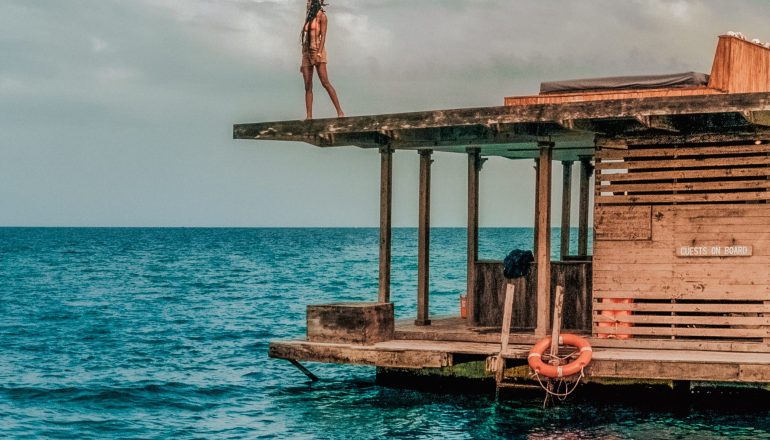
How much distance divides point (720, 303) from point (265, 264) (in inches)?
3196

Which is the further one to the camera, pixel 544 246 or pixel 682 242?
pixel 544 246

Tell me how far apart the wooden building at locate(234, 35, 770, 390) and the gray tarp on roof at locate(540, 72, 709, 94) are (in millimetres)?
66

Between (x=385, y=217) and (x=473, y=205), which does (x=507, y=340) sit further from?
(x=473, y=205)

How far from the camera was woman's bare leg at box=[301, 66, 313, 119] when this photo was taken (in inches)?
781

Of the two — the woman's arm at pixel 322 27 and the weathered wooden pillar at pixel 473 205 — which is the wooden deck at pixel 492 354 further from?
the woman's arm at pixel 322 27

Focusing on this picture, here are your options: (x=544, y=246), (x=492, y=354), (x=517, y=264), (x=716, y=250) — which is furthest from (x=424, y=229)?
(x=716, y=250)

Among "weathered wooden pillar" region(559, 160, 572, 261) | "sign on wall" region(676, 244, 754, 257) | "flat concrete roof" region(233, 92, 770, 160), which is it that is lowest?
"sign on wall" region(676, 244, 754, 257)

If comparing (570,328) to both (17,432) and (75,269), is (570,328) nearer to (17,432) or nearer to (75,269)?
(17,432)

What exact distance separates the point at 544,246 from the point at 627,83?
271 centimetres


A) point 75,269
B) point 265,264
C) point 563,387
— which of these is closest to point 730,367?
point 563,387

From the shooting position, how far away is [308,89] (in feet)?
66.0

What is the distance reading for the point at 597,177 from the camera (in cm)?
1923

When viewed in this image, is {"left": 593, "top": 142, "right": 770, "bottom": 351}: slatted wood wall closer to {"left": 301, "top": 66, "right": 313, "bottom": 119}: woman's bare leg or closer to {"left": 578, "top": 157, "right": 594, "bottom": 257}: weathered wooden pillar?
{"left": 301, "top": 66, "right": 313, "bottom": 119}: woman's bare leg

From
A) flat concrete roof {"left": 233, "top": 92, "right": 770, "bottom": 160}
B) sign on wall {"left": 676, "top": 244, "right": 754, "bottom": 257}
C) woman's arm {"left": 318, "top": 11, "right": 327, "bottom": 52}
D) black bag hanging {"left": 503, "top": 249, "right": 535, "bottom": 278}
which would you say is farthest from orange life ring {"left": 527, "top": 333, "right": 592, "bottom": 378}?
woman's arm {"left": 318, "top": 11, "right": 327, "bottom": 52}
